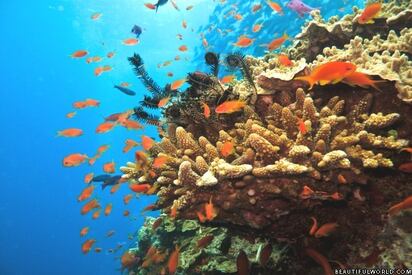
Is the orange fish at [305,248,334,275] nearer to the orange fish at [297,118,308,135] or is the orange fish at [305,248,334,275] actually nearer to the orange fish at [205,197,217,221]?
the orange fish at [205,197,217,221]

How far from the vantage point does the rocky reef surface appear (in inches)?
117

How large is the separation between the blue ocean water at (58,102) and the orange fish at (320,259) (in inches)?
1568

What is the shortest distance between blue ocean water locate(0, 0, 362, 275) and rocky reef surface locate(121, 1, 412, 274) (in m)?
38.9

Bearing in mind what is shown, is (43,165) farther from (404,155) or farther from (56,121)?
(404,155)

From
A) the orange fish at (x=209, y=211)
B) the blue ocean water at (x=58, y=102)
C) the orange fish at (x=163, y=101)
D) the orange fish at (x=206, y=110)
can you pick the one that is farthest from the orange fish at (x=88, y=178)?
the blue ocean water at (x=58, y=102)

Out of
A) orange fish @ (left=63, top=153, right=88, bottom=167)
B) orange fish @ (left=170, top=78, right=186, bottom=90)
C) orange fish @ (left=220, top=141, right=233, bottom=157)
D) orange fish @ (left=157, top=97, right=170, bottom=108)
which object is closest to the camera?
orange fish @ (left=220, top=141, right=233, bottom=157)

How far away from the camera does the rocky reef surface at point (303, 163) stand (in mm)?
2980

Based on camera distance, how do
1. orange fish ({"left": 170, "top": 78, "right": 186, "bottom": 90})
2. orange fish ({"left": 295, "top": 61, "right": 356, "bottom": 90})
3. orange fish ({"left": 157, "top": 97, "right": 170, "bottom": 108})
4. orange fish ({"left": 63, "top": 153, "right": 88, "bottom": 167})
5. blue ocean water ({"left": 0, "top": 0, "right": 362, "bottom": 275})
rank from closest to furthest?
1. orange fish ({"left": 295, "top": 61, "right": 356, "bottom": 90})
2. orange fish ({"left": 157, "top": 97, "right": 170, "bottom": 108})
3. orange fish ({"left": 170, "top": 78, "right": 186, "bottom": 90})
4. orange fish ({"left": 63, "top": 153, "right": 88, "bottom": 167})
5. blue ocean water ({"left": 0, "top": 0, "right": 362, "bottom": 275})

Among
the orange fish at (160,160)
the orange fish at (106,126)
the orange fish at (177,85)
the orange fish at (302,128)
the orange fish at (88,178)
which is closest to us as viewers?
the orange fish at (302,128)

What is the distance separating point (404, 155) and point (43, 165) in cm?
9427

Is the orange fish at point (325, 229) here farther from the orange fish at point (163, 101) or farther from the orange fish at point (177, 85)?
the orange fish at point (177, 85)

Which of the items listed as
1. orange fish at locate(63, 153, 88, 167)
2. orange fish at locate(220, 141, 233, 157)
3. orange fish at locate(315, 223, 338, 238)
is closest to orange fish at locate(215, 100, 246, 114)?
orange fish at locate(220, 141, 233, 157)

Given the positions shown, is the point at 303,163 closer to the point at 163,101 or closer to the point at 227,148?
the point at 227,148

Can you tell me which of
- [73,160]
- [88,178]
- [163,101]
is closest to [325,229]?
[163,101]
